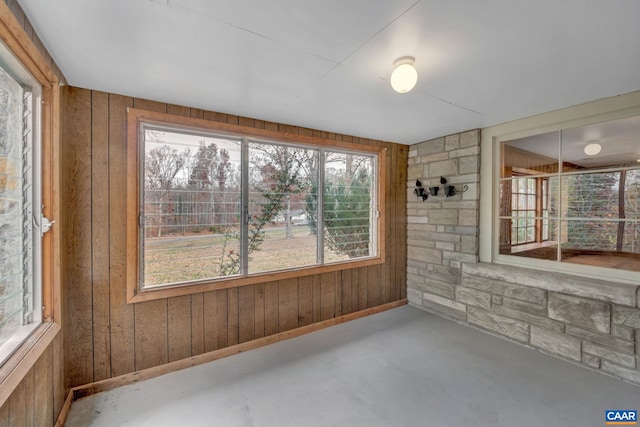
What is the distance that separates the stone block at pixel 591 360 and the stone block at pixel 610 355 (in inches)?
1.2

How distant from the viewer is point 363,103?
2.33 meters

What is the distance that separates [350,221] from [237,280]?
1.53m

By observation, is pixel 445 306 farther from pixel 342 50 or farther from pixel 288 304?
pixel 342 50

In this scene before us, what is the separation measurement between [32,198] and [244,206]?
141cm

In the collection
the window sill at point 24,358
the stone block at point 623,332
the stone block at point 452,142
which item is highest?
the stone block at point 452,142

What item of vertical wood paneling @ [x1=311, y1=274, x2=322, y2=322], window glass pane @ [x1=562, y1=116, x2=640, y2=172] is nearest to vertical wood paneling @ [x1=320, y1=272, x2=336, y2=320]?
vertical wood paneling @ [x1=311, y1=274, x2=322, y2=322]

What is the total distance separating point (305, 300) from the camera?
296 centimetres

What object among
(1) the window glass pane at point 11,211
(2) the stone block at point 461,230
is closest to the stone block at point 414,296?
(2) the stone block at point 461,230

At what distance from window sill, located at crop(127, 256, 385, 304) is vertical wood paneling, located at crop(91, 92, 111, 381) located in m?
0.20

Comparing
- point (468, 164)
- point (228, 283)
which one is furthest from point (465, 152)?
point (228, 283)

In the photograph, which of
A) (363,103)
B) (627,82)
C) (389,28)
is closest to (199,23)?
(389,28)

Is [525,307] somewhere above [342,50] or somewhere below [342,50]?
below

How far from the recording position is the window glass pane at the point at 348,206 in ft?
10.5

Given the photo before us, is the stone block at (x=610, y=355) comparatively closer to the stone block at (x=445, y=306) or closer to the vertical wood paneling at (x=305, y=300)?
the stone block at (x=445, y=306)
